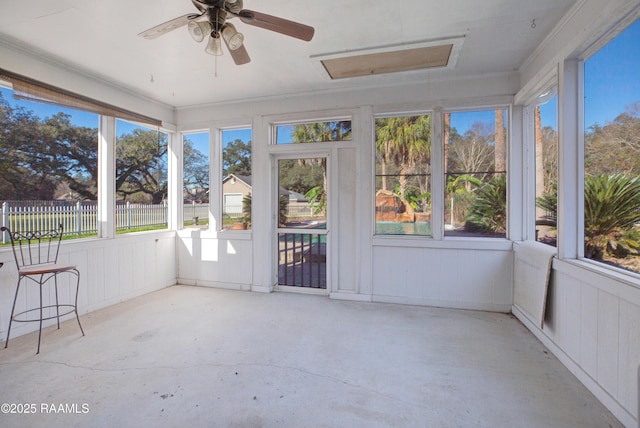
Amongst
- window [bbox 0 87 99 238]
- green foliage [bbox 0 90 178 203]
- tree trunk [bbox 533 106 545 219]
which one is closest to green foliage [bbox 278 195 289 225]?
green foliage [bbox 0 90 178 203]

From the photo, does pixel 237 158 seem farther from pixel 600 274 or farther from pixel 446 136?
pixel 600 274

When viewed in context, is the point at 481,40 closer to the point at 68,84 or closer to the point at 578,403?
the point at 578,403

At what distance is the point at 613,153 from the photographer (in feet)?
6.57

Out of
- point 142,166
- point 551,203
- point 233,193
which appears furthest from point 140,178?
point 551,203

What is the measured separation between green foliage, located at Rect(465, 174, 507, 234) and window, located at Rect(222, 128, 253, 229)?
306cm

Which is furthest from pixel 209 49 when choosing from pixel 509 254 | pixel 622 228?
pixel 509 254

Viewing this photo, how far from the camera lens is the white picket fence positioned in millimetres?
2867

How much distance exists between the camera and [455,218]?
3619mm

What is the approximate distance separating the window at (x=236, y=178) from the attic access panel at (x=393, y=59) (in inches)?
68.1

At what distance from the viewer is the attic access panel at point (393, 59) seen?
2.83m

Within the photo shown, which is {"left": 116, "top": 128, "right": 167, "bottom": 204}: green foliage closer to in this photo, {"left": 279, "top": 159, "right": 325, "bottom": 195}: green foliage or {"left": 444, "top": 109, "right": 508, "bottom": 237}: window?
{"left": 279, "top": 159, "right": 325, "bottom": 195}: green foliage

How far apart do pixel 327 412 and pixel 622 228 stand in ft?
7.42

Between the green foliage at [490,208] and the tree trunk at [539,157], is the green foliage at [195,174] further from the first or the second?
the tree trunk at [539,157]

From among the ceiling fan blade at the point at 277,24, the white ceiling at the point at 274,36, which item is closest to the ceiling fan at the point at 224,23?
the ceiling fan blade at the point at 277,24
